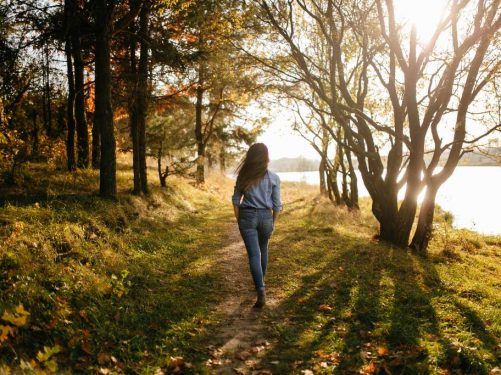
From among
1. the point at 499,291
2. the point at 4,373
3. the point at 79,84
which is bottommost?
the point at 499,291

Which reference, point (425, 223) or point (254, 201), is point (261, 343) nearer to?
point (254, 201)

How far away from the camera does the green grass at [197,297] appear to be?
14.6ft

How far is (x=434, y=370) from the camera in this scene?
422 centimetres

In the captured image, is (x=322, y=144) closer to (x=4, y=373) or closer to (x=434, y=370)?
(x=434, y=370)

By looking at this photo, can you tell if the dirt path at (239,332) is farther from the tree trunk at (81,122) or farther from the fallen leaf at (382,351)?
the tree trunk at (81,122)

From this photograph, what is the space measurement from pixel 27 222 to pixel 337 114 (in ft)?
25.7

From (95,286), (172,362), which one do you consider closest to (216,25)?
(95,286)

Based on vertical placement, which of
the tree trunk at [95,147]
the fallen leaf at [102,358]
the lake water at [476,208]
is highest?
the tree trunk at [95,147]

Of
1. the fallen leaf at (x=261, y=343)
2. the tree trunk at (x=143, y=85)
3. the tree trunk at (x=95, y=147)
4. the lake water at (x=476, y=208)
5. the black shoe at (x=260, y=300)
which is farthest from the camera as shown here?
the lake water at (x=476, y=208)

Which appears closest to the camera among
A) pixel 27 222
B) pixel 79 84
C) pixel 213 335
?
pixel 213 335

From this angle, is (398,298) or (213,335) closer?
(213,335)

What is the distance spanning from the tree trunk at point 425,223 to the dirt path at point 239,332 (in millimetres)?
5648

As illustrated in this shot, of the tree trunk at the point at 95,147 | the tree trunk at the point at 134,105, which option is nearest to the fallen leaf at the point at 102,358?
the tree trunk at the point at 134,105

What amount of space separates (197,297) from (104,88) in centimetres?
675
